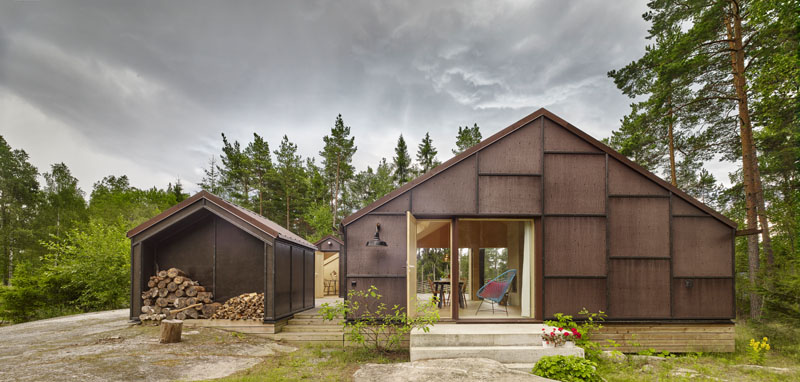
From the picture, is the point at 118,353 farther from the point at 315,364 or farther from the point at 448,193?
the point at 448,193

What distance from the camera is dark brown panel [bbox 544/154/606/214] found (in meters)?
6.05

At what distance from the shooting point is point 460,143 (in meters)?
20.8

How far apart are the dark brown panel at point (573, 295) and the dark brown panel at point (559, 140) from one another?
2.36m

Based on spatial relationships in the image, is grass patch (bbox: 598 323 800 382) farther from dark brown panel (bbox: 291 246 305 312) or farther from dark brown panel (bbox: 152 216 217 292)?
dark brown panel (bbox: 152 216 217 292)

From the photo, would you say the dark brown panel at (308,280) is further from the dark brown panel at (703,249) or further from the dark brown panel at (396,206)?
the dark brown panel at (703,249)

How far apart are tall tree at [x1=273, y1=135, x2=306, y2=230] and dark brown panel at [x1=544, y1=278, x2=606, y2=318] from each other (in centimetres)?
1797

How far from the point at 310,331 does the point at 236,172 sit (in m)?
16.9

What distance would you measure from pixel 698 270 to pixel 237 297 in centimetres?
888

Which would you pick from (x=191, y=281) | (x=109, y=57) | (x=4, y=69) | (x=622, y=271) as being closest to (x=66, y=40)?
(x=109, y=57)

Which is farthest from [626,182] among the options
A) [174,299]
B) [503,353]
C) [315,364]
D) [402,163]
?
[402,163]

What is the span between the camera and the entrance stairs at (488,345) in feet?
15.8

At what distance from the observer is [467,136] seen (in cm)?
2042

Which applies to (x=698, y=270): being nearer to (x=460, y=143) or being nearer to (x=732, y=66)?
(x=732, y=66)

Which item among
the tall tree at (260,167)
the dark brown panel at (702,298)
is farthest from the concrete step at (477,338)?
the tall tree at (260,167)
